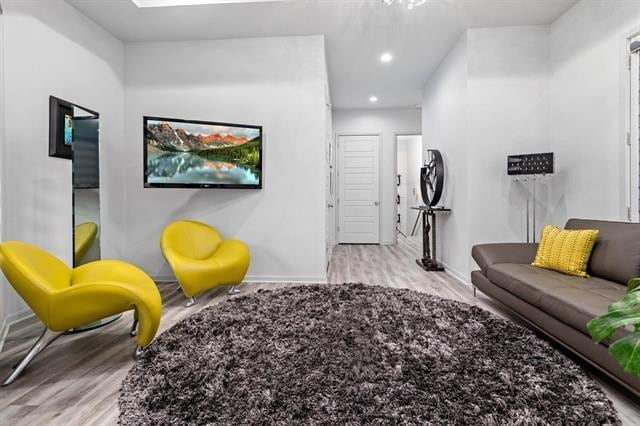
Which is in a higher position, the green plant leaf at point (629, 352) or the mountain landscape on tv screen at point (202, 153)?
the mountain landscape on tv screen at point (202, 153)

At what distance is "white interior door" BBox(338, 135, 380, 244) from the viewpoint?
6805mm

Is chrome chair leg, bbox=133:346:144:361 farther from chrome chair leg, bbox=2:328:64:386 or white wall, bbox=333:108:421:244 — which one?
white wall, bbox=333:108:421:244

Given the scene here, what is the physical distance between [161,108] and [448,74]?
12.2 ft

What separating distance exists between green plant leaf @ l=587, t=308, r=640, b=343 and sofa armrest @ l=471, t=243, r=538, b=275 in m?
2.14

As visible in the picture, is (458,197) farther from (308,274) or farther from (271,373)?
(271,373)

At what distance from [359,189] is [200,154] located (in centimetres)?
404

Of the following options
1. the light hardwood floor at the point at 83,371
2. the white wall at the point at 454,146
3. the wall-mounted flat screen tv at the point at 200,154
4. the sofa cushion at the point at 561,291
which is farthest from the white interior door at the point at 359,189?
the sofa cushion at the point at 561,291

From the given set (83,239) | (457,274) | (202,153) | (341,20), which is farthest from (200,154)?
(457,274)

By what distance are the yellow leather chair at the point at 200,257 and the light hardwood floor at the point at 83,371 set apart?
0.68 ft

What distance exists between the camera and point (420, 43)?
3.96 metres

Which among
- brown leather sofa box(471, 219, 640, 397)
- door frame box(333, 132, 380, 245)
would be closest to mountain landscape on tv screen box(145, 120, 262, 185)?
brown leather sofa box(471, 219, 640, 397)

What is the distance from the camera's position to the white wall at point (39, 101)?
258cm

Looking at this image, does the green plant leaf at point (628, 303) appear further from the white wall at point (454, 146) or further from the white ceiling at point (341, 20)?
the white ceiling at point (341, 20)

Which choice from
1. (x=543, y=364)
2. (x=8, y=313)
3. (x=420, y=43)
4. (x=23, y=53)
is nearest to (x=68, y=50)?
(x=23, y=53)
